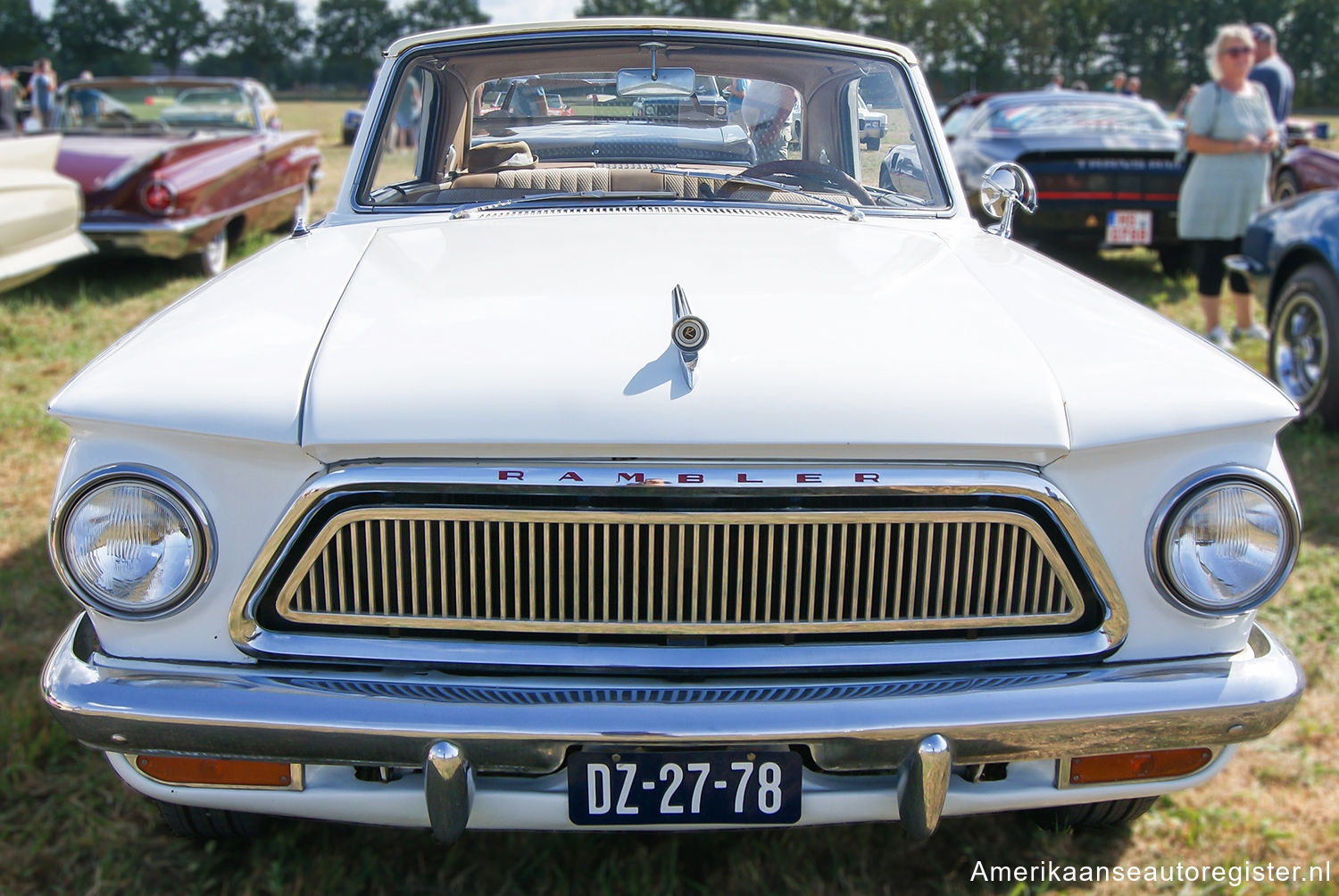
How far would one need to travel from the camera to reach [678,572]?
5.40 ft

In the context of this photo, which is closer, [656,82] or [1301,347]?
[656,82]

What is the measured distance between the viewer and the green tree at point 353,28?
7288 cm

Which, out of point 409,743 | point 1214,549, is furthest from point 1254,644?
point 409,743

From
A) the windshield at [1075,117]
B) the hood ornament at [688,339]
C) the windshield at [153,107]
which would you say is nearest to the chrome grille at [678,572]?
the hood ornament at [688,339]

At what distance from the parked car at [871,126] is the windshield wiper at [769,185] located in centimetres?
29

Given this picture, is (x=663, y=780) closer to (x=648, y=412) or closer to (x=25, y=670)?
(x=648, y=412)

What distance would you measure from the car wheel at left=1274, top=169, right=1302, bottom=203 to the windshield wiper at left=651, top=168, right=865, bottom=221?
7.28 m

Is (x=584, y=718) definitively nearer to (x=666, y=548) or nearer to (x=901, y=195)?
(x=666, y=548)

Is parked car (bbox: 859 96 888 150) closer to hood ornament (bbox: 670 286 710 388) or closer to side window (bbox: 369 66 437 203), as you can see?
side window (bbox: 369 66 437 203)

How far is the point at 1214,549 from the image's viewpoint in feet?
5.59

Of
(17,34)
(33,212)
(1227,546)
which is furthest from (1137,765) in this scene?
(17,34)

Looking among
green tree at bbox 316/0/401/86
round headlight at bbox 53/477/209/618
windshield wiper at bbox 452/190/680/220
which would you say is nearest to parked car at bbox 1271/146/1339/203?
windshield wiper at bbox 452/190/680/220

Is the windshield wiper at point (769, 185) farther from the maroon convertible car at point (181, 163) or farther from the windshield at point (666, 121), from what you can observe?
the maroon convertible car at point (181, 163)

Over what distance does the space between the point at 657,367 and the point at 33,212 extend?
5524 mm
